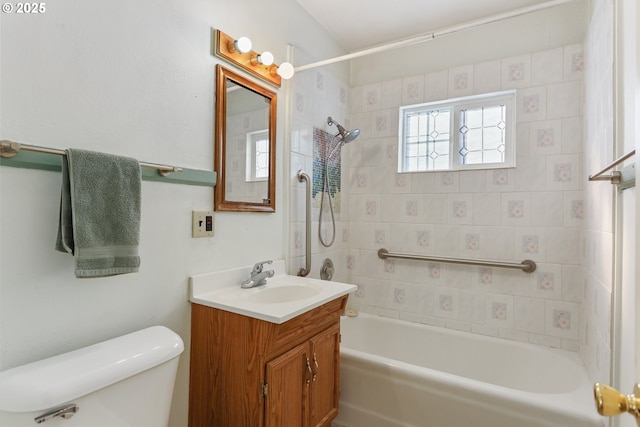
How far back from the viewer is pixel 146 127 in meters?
1.22

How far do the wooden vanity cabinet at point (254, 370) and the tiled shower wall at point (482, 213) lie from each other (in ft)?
3.88

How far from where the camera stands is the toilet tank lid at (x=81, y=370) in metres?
0.76

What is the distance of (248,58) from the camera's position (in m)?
1.64

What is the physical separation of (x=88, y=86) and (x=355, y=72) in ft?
6.99

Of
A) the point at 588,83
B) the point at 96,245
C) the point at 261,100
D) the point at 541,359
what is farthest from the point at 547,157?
the point at 96,245

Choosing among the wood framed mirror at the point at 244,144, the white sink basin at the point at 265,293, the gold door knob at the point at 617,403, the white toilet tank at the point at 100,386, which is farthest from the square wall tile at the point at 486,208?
the white toilet tank at the point at 100,386

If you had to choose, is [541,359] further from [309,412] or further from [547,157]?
[309,412]

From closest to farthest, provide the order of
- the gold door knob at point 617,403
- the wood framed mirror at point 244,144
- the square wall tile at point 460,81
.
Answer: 1. the gold door knob at point 617,403
2. the wood framed mirror at point 244,144
3. the square wall tile at point 460,81

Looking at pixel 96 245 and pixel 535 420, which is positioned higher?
pixel 96 245

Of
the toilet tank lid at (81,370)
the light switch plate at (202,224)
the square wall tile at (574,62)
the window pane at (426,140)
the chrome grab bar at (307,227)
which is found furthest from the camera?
the window pane at (426,140)

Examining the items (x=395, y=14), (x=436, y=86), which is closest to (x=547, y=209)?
(x=436, y=86)

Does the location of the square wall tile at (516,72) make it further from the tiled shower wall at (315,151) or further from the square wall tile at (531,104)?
the tiled shower wall at (315,151)

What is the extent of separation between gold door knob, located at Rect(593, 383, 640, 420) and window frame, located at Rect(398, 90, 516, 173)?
6.48 ft

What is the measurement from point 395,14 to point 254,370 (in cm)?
234
